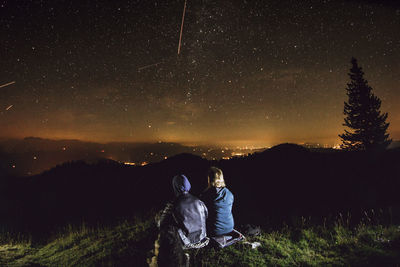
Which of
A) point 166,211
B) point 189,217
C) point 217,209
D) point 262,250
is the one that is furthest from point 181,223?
point 262,250

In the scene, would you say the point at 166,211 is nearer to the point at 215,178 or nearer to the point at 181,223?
the point at 181,223

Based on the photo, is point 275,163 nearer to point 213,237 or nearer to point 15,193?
point 213,237

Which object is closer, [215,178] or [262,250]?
[215,178]

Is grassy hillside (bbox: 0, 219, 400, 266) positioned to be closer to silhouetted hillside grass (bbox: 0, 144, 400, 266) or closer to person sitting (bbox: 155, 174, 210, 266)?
silhouetted hillside grass (bbox: 0, 144, 400, 266)

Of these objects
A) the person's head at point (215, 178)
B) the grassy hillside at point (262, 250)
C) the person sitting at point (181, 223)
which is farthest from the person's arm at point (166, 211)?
the person's head at point (215, 178)

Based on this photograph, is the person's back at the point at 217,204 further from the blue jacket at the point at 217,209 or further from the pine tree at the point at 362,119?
the pine tree at the point at 362,119

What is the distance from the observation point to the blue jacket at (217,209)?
409cm

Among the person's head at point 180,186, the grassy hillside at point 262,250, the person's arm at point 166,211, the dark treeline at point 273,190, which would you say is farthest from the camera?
the dark treeline at point 273,190

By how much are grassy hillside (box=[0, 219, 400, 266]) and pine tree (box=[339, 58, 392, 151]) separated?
25.4 meters

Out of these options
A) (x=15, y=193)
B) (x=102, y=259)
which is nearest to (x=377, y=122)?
(x=102, y=259)

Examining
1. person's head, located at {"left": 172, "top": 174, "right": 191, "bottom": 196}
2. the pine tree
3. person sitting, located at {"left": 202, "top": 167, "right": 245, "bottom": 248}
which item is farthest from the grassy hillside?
the pine tree

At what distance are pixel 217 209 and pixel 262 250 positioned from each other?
1.44 metres

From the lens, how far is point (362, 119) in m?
25.7

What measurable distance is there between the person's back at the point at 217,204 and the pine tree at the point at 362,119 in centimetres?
2783
